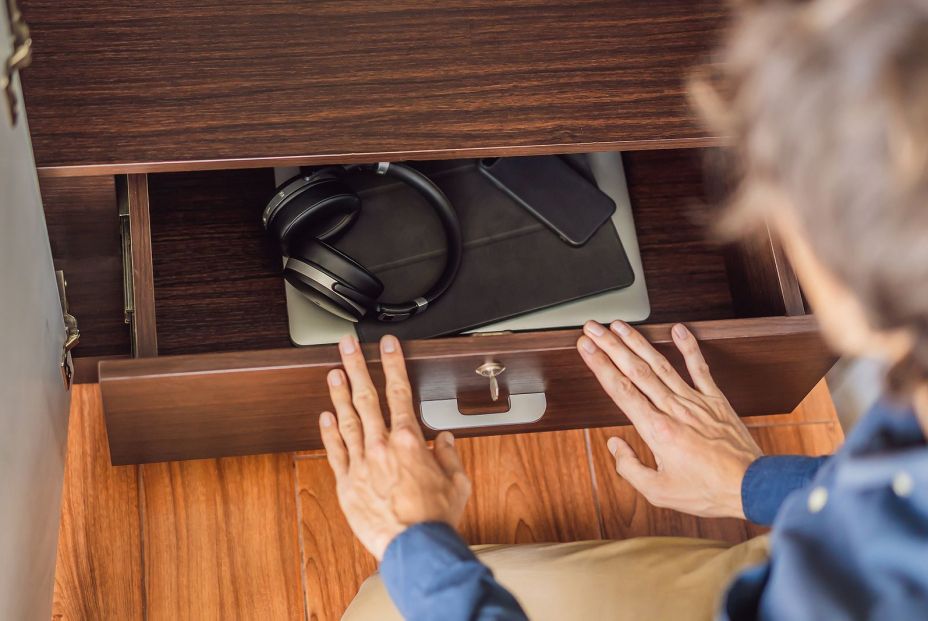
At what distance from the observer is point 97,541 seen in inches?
38.3

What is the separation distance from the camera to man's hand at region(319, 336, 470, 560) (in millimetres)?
695

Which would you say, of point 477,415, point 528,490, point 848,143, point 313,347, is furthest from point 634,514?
point 848,143

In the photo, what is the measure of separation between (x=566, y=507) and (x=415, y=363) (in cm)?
38

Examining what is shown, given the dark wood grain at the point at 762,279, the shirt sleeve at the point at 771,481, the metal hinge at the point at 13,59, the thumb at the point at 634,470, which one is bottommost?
the shirt sleeve at the point at 771,481

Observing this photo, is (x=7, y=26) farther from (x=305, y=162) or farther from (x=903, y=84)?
(x=903, y=84)

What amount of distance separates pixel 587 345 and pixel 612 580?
0.23m

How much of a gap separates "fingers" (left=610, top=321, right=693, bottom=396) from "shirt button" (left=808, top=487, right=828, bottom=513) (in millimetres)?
243

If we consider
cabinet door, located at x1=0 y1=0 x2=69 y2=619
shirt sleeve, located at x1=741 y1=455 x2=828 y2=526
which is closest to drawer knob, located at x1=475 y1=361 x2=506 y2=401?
shirt sleeve, located at x1=741 y1=455 x2=828 y2=526

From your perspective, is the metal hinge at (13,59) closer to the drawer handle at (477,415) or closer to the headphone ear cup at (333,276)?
the headphone ear cup at (333,276)

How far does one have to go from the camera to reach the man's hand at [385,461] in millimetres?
695

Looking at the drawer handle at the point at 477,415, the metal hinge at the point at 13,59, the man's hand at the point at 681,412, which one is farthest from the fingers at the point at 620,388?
the metal hinge at the point at 13,59

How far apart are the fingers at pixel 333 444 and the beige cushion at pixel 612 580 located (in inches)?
6.8

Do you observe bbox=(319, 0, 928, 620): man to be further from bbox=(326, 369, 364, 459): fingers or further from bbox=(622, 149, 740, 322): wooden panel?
bbox=(622, 149, 740, 322): wooden panel

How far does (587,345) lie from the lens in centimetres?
77
